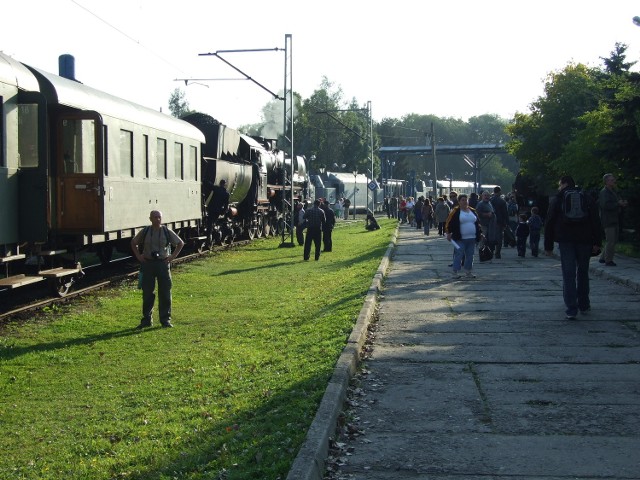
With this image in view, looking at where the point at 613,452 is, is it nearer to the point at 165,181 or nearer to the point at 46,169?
the point at 46,169

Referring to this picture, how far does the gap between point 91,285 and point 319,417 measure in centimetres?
1151

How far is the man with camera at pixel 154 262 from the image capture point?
Result: 12430 mm

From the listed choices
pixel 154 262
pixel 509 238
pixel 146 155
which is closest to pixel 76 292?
pixel 154 262

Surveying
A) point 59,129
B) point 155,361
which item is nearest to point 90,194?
point 59,129

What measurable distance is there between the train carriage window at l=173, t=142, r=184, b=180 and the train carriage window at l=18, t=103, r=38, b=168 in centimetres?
847

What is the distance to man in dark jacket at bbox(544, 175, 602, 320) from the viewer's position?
11.7 meters

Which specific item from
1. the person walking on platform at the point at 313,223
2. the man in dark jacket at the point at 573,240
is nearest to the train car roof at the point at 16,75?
the man in dark jacket at the point at 573,240

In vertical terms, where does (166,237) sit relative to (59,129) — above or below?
below

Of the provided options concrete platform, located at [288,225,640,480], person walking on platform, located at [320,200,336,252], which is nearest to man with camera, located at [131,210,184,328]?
concrete platform, located at [288,225,640,480]

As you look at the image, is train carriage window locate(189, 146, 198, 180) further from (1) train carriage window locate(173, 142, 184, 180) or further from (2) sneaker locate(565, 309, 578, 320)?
(2) sneaker locate(565, 309, 578, 320)

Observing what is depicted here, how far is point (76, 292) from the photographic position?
15.3 meters

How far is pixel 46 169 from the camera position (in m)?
12.9

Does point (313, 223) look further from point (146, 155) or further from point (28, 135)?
point (28, 135)

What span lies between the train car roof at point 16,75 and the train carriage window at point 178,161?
8.09 meters
